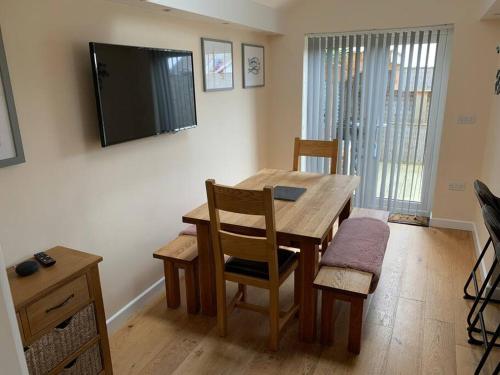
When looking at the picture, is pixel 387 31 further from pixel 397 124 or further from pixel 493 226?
pixel 493 226

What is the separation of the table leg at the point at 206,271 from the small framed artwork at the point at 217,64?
1.46 meters

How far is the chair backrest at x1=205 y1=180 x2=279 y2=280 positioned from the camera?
2010 millimetres

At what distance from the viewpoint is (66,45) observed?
2082mm

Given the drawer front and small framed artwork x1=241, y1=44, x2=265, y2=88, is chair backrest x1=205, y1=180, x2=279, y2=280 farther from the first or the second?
small framed artwork x1=241, y1=44, x2=265, y2=88

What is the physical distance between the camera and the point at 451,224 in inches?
161

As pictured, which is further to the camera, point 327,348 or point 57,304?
point 327,348

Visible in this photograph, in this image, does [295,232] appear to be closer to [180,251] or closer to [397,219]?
[180,251]

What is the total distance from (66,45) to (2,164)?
29.3 inches

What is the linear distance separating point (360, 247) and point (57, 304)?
5.84 ft

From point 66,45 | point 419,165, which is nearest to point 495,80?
point 419,165

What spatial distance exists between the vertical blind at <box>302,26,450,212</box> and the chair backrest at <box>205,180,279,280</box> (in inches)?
106

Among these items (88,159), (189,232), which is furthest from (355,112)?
(88,159)

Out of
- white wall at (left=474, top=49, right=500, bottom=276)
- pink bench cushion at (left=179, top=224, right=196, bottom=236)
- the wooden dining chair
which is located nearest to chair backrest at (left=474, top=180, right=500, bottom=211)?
white wall at (left=474, top=49, right=500, bottom=276)

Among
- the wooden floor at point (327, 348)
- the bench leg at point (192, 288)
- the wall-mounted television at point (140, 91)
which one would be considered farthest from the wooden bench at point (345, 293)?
the wall-mounted television at point (140, 91)
